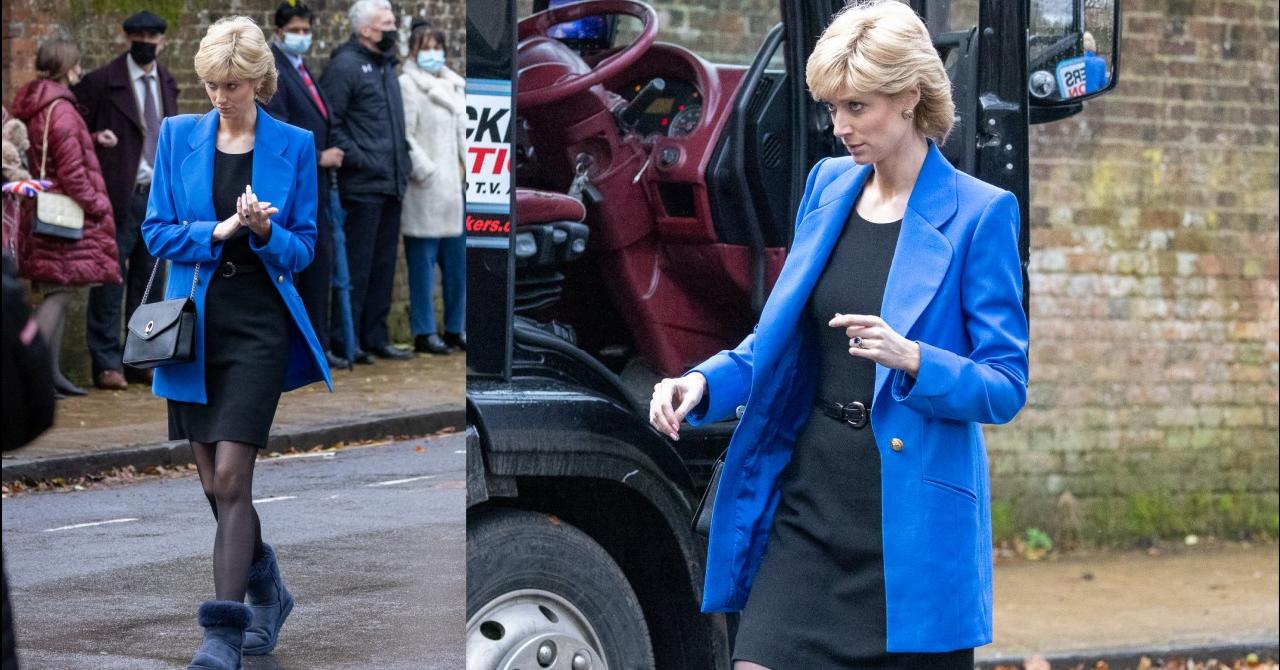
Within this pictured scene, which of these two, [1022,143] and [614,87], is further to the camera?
[1022,143]

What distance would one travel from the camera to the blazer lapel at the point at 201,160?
460 cm

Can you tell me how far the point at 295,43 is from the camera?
4742mm

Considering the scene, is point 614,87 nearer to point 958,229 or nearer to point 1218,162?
point 958,229

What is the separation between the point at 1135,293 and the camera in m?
9.89

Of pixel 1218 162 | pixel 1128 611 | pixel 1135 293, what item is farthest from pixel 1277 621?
pixel 1218 162

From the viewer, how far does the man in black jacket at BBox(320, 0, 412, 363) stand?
5.32m

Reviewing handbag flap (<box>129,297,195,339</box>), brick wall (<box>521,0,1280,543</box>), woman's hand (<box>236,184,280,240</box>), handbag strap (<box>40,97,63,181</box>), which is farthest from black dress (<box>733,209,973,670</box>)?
brick wall (<box>521,0,1280,543</box>)

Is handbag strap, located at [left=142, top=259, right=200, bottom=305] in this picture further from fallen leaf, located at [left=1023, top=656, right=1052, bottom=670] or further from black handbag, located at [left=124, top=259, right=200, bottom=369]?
fallen leaf, located at [left=1023, top=656, right=1052, bottom=670]

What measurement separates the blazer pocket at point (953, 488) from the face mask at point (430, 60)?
3.41 m

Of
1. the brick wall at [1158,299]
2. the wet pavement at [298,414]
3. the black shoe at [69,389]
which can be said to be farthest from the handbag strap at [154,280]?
the brick wall at [1158,299]

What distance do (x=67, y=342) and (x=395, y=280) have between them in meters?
1.28

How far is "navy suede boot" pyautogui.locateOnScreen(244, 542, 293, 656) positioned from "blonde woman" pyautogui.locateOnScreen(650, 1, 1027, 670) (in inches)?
67.9

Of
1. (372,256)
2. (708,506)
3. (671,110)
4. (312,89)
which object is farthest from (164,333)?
(372,256)

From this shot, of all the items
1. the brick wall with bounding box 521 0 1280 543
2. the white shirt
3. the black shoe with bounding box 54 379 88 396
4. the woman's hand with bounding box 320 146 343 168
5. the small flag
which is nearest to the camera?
the white shirt
